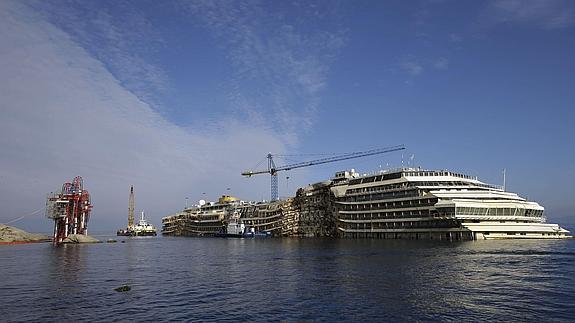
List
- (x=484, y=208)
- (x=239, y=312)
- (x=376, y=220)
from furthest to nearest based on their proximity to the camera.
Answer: (x=376, y=220)
(x=484, y=208)
(x=239, y=312)

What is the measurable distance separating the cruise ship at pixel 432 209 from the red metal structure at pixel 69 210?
111 meters

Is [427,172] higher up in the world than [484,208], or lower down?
higher up

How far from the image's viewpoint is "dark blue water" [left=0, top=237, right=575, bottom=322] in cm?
3919

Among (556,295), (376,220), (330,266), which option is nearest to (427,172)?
(376,220)

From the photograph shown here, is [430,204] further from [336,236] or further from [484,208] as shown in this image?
[336,236]

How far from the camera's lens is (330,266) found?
7431 centimetres

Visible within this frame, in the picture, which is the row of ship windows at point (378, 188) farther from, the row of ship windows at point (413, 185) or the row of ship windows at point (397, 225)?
the row of ship windows at point (397, 225)

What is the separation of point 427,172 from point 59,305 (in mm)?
129674

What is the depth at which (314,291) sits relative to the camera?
165 feet

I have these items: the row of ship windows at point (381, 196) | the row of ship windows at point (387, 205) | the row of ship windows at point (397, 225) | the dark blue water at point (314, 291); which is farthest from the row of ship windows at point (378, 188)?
the dark blue water at point (314, 291)

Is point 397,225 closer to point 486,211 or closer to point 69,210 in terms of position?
point 486,211

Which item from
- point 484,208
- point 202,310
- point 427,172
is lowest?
point 202,310

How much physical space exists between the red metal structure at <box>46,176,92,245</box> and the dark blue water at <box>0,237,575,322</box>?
110 metres

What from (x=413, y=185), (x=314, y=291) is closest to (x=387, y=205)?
(x=413, y=185)
